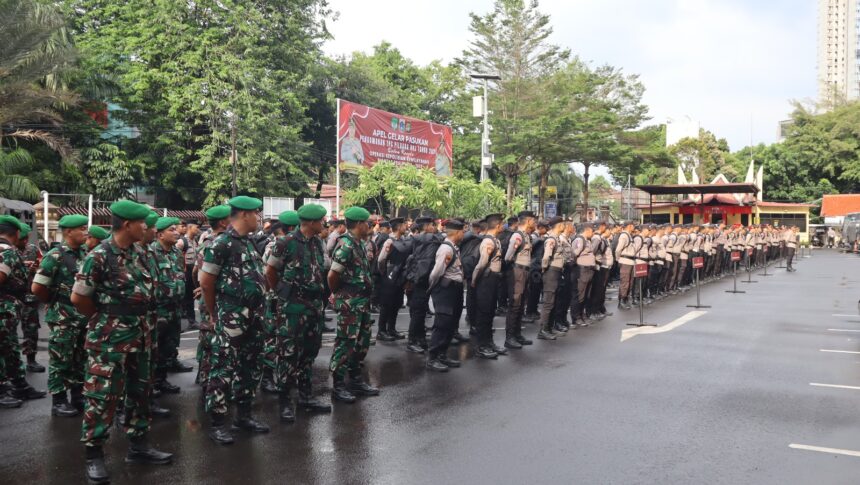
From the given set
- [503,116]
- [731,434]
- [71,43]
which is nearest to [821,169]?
[503,116]

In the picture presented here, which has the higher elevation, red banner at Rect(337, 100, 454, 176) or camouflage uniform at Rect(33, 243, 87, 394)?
red banner at Rect(337, 100, 454, 176)

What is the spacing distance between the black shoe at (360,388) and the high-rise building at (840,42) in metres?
186

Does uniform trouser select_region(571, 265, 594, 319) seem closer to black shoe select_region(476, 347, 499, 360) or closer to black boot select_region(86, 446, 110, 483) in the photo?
black shoe select_region(476, 347, 499, 360)

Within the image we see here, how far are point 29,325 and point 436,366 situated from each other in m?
4.81

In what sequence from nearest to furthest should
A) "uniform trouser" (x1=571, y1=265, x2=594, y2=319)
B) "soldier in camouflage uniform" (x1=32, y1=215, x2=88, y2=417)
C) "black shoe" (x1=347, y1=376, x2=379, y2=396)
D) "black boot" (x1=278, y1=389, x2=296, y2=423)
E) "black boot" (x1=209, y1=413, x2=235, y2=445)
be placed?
1. "black boot" (x1=209, y1=413, x2=235, y2=445)
2. "black boot" (x1=278, y1=389, x2=296, y2=423)
3. "soldier in camouflage uniform" (x1=32, y1=215, x2=88, y2=417)
4. "black shoe" (x1=347, y1=376, x2=379, y2=396)
5. "uniform trouser" (x1=571, y1=265, x2=594, y2=319)

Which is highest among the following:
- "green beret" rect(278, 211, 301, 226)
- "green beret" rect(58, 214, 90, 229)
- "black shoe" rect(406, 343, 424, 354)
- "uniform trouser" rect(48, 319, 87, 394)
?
"green beret" rect(278, 211, 301, 226)

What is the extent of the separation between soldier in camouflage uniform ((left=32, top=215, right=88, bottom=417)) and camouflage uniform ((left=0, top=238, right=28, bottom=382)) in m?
0.48

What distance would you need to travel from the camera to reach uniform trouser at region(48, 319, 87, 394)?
653 centimetres

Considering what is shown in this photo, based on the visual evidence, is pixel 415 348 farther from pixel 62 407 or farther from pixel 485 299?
pixel 62 407

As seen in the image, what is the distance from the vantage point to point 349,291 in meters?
6.98

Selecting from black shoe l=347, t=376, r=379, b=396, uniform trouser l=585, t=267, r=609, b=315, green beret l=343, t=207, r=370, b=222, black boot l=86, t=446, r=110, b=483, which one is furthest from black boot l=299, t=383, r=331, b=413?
uniform trouser l=585, t=267, r=609, b=315

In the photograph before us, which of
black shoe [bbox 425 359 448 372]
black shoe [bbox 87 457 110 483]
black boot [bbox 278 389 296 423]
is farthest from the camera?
black shoe [bbox 425 359 448 372]

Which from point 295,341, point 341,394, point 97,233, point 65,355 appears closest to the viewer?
point 295,341

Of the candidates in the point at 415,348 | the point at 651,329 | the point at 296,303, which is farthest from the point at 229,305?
the point at 651,329
